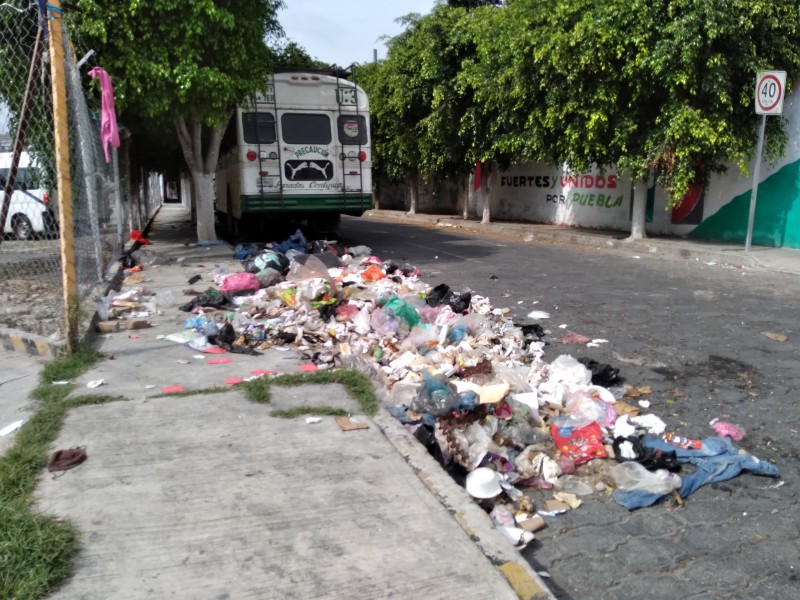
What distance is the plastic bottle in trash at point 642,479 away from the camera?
3392 millimetres

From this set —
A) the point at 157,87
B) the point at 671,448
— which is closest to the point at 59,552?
the point at 671,448

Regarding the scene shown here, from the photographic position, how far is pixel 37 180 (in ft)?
28.3

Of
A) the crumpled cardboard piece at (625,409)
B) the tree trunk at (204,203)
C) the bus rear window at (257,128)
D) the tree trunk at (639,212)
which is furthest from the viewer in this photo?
the tree trunk at (639,212)

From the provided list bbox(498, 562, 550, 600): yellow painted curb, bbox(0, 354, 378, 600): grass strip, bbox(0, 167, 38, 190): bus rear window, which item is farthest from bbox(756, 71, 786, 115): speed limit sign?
bbox(0, 167, 38, 190): bus rear window

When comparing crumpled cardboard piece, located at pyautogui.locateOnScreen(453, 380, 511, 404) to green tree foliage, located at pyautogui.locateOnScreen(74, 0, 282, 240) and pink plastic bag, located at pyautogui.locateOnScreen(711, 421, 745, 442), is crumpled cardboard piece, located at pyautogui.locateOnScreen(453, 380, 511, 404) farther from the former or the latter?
green tree foliage, located at pyautogui.locateOnScreen(74, 0, 282, 240)

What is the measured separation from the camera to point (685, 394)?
4777 mm

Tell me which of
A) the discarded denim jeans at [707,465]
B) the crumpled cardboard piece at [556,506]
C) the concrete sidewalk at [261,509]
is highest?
the concrete sidewalk at [261,509]

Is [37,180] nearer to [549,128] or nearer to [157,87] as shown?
[157,87]

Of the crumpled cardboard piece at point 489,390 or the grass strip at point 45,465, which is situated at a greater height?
the crumpled cardboard piece at point 489,390

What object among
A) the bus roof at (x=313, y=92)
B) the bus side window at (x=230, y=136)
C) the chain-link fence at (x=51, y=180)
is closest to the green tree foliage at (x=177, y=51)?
the chain-link fence at (x=51, y=180)

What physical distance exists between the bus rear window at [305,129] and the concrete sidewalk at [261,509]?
382 inches

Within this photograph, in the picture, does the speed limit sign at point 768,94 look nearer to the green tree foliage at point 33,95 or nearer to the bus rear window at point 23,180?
the green tree foliage at point 33,95

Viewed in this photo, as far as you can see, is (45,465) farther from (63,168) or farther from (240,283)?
(240,283)

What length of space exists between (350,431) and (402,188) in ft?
94.8
